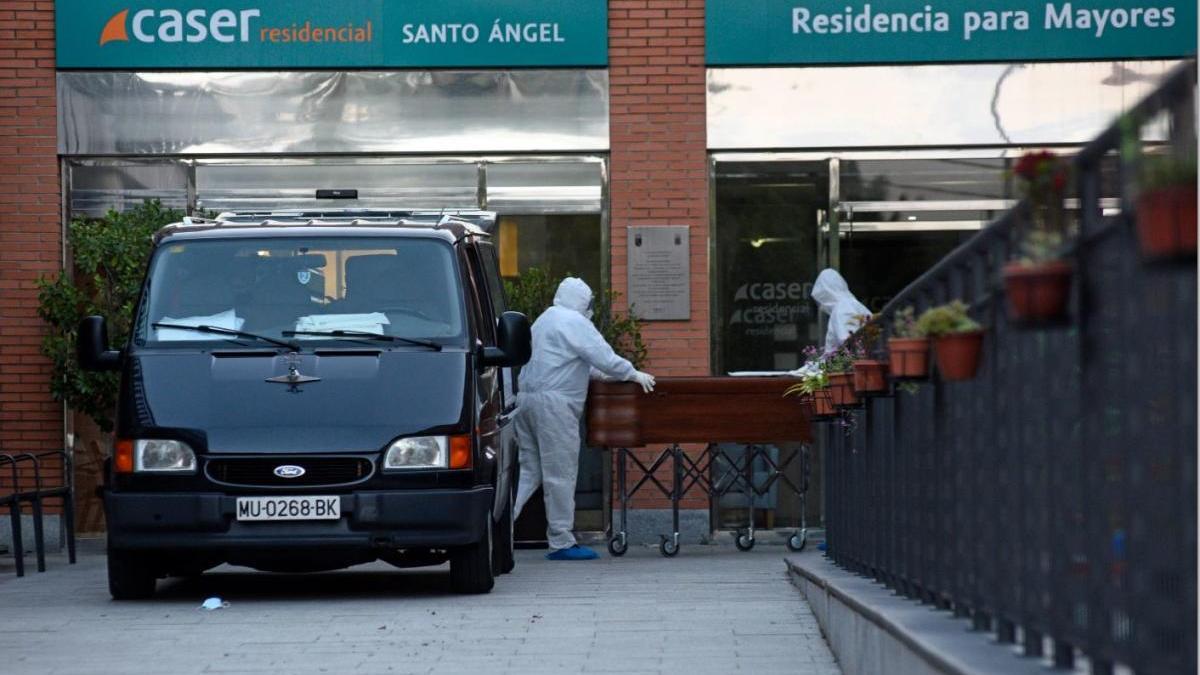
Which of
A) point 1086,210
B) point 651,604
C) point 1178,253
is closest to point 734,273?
point 651,604

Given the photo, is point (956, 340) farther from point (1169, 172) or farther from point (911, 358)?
point (1169, 172)

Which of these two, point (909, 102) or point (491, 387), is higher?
point (909, 102)

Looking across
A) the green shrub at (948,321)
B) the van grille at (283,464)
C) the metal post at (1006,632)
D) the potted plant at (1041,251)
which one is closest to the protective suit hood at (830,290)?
the van grille at (283,464)

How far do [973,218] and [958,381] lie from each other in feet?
34.6

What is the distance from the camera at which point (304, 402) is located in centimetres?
1074

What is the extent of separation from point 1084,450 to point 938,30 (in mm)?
12083

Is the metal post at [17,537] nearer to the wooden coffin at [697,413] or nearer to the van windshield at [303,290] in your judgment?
the van windshield at [303,290]

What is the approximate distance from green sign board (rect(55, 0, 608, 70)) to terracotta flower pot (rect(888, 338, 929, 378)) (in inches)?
387

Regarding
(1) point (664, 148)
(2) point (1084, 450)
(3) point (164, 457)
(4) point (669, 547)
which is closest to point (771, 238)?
(1) point (664, 148)

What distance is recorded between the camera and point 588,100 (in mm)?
16266

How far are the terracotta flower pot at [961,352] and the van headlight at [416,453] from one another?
523 cm

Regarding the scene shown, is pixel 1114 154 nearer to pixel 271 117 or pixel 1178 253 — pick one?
pixel 1178 253

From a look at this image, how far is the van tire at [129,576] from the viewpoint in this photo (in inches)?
431

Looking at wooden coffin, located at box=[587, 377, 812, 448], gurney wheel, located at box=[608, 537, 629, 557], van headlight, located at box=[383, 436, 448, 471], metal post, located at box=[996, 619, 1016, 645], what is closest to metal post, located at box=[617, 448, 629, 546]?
gurney wheel, located at box=[608, 537, 629, 557]
